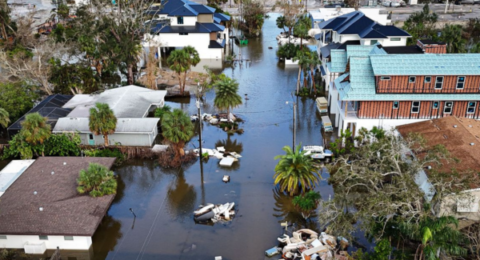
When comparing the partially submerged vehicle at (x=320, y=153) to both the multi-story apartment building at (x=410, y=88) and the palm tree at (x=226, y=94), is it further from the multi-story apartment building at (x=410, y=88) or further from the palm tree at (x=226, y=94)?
the palm tree at (x=226, y=94)

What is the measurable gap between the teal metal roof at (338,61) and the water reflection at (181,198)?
68.2 ft

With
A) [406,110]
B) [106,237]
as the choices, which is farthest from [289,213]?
[406,110]

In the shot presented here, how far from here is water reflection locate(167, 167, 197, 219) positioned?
119 feet

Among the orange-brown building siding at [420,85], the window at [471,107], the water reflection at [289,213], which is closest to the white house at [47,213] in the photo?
the water reflection at [289,213]

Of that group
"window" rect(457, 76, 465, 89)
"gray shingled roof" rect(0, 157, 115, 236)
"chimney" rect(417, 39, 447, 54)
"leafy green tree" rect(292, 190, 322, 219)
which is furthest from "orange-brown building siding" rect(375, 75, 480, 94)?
"gray shingled roof" rect(0, 157, 115, 236)

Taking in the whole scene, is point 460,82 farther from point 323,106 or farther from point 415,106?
point 323,106

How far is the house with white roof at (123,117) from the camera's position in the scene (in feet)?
148

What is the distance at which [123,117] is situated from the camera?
4722 cm

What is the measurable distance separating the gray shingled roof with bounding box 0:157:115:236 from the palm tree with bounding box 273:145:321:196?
43.9 ft

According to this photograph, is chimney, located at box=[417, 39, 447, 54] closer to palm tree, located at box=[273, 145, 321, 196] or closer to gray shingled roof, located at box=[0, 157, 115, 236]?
palm tree, located at box=[273, 145, 321, 196]

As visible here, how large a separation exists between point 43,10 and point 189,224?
103 metres

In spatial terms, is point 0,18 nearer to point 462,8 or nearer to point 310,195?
point 310,195

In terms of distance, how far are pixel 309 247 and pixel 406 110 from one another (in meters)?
19.3

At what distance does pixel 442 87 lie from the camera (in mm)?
42969
